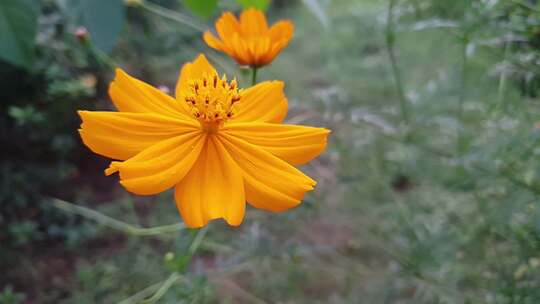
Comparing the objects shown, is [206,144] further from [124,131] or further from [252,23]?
[252,23]

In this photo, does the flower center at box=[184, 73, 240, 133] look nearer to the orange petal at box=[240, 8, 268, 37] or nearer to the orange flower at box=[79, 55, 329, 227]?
the orange flower at box=[79, 55, 329, 227]

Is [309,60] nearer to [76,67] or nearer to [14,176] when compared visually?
[76,67]

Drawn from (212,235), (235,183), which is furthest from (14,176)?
(235,183)

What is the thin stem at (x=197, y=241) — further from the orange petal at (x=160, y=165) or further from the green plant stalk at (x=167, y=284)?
the orange petal at (x=160, y=165)

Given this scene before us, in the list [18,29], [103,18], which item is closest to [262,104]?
[103,18]

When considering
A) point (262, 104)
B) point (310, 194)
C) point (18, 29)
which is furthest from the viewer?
point (310, 194)

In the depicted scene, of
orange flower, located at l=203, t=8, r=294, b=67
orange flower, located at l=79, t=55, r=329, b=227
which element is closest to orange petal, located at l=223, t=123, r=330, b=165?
orange flower, located at l=79, t=55, r=329, b=227
